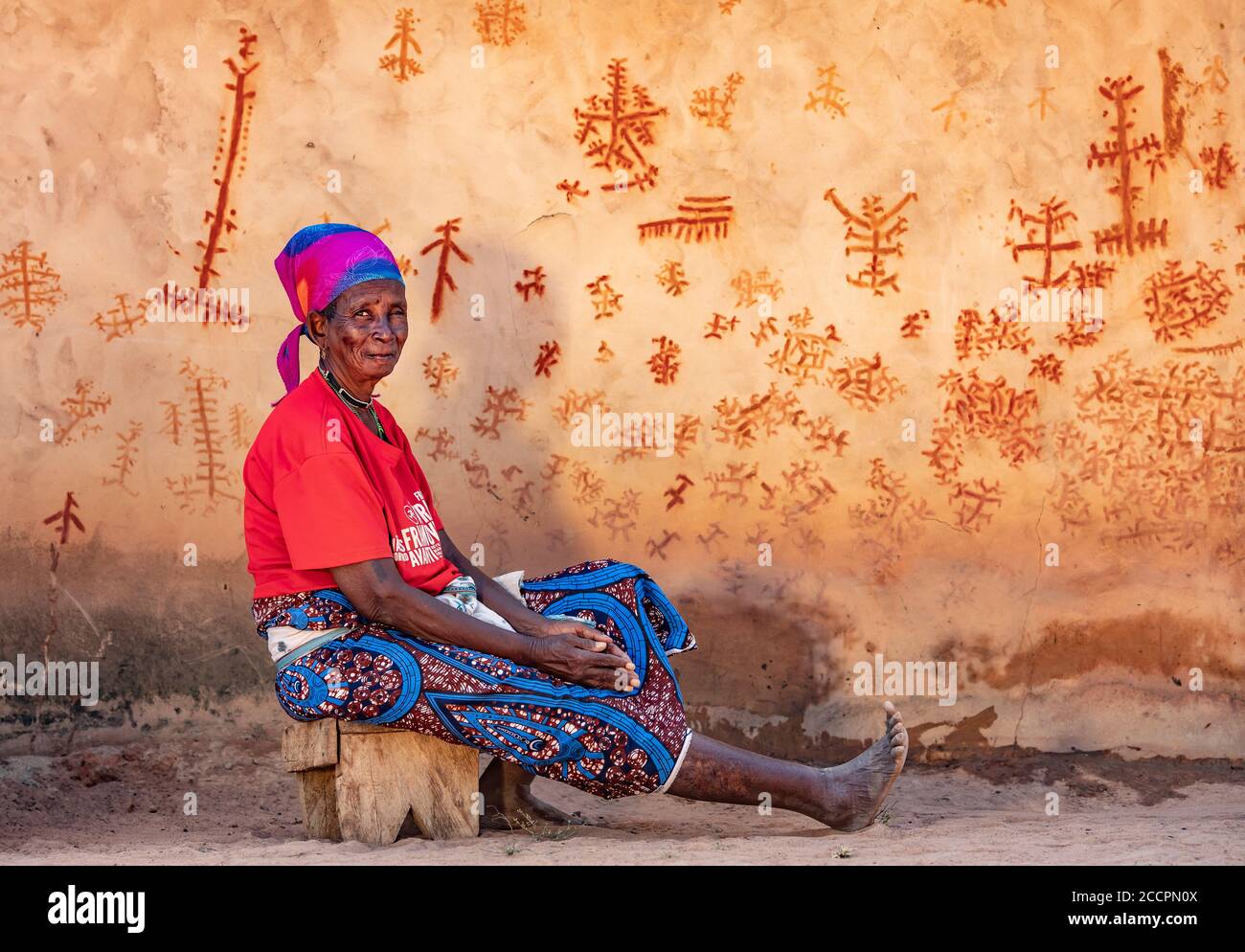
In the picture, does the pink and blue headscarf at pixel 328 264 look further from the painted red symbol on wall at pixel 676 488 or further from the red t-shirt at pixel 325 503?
the painted red symbol on wall at pixel 676 488

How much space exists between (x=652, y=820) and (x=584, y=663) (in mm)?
918

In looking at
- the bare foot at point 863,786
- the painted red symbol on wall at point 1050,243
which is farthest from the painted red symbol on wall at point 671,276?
the bare foot at point 863,786

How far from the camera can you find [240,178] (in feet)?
15.2

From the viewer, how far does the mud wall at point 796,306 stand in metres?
4.63

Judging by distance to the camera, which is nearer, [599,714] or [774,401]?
[599,714]

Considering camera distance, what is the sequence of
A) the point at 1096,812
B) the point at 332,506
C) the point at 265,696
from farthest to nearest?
the point at 265,696
the point at 1096,812
the point at 332,506

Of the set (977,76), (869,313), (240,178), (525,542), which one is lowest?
(525,542)

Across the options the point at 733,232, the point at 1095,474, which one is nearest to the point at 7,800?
the point at 733,232

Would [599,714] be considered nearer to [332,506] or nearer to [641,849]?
[641,849]

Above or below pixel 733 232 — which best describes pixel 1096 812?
below

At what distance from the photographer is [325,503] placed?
3348 millimetres

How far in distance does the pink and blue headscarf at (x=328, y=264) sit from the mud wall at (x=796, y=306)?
974 mm

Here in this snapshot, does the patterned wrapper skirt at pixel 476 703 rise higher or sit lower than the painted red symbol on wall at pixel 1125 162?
lower

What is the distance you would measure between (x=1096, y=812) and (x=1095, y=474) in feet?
3.74
